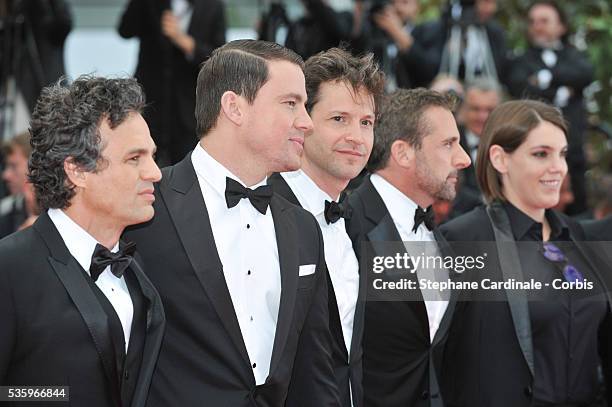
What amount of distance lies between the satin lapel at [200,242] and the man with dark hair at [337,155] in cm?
70

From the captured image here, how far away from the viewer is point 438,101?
16.1ft

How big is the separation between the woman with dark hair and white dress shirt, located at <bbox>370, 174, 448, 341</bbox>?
132mm

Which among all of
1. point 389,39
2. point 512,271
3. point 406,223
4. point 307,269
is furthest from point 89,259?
point 389,39

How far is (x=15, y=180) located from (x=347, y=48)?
261 cm

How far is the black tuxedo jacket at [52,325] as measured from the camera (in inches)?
124

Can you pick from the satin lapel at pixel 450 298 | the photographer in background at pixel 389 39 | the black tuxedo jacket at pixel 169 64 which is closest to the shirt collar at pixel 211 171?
the satin lapel at pixel 450 298

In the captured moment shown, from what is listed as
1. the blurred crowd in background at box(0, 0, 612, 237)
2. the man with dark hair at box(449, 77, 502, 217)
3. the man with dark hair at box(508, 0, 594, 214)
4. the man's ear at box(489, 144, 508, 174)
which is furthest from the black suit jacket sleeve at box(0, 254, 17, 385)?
the man with dark hair at box(508, 0, 594, 214)

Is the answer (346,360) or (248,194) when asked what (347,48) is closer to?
(346,360)

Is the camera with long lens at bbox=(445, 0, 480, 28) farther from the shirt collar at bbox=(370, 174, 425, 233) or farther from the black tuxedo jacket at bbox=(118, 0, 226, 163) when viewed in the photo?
the shirt collar at bbox=(370, 174, 425, 233)

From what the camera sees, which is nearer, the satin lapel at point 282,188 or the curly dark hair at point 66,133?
the curly dark hair at point 66,133

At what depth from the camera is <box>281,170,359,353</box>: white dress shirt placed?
424cm

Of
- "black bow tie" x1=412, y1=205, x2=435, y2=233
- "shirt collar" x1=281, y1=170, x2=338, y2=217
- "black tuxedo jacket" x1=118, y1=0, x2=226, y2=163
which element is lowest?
"black bow tie" x1=412, y1=205, x2=435, y2=233

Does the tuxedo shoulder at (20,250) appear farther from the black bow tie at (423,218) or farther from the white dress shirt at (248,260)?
the black bow tie at (423,218)

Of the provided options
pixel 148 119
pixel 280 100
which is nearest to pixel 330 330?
pixel 280 100
